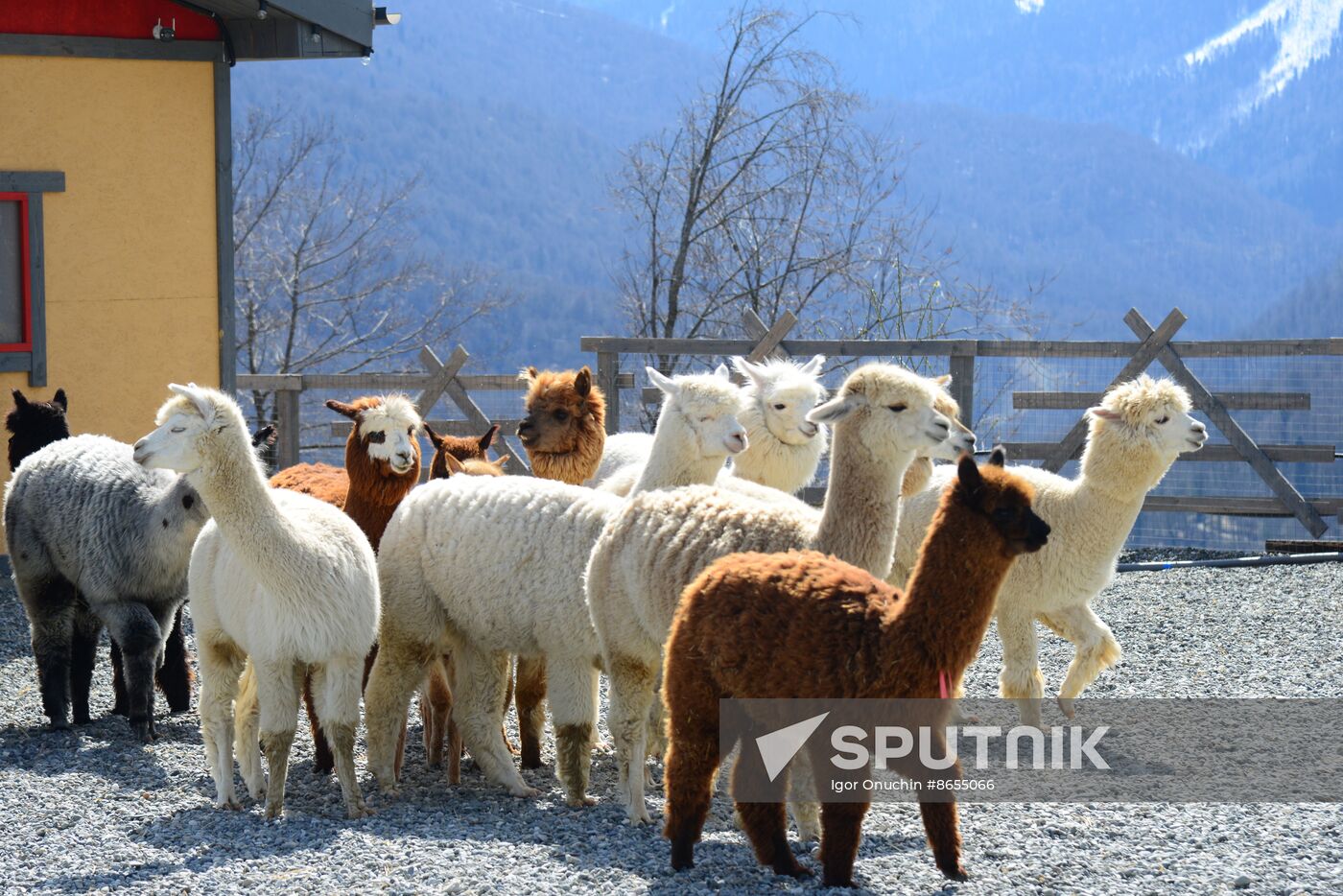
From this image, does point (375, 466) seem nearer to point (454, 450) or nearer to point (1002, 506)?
point (454, 450)

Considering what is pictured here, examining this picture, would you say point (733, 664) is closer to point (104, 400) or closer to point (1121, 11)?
point (104, 400)

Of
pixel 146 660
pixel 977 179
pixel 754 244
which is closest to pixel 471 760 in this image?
pixel 146 660

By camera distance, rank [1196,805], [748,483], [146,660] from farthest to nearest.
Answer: [146,660] < [748,483] < [1196,805]

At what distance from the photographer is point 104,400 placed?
10.4 meters

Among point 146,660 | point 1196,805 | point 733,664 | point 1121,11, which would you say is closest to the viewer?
point 733,664

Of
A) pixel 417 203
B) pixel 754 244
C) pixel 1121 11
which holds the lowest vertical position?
pixel 754 244

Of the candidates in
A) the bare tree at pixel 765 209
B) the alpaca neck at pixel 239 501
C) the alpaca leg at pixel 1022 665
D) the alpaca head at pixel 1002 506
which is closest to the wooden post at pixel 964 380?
the bare tree at pixel 765 209

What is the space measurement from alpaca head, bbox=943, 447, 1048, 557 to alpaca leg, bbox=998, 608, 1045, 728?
103 inches

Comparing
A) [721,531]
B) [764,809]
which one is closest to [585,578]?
[721,531]

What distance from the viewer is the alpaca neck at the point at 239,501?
530 cm

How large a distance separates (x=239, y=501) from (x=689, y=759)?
214 centimetres

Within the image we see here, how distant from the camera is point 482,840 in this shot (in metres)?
4.91

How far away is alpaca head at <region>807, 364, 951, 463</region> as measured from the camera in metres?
5.07

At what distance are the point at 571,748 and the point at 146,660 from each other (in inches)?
98.3
